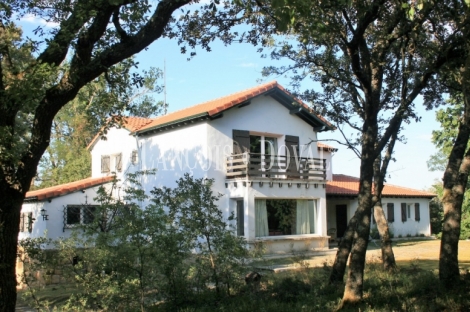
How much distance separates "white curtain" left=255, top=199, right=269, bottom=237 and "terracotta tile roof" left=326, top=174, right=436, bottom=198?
20.3 feet

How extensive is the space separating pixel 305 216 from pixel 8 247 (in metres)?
17.9

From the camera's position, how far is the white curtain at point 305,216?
22906mm

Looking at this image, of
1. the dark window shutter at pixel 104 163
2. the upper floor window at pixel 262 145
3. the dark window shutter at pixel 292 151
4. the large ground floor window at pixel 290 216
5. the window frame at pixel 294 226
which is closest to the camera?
the window frame at pixel 294 226

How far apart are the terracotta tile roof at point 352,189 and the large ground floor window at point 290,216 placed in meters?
3.33

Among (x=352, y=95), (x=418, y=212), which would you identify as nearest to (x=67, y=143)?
(x=418, y=212)

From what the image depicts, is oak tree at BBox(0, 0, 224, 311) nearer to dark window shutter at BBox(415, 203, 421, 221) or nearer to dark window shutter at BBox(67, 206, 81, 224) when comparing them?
dark window shutter at BBox(67, 206, 81, 224)

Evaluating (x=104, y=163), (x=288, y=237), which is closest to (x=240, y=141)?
(x=288, y=237)

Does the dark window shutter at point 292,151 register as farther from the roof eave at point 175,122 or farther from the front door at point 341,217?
the front door at point 341,217

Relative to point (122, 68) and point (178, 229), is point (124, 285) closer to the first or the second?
point (178, 229)

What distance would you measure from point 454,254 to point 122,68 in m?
7.00

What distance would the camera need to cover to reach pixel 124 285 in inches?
309

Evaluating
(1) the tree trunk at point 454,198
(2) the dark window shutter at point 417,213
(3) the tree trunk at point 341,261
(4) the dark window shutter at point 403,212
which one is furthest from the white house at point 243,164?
(1) the tree trunk at point 454,198

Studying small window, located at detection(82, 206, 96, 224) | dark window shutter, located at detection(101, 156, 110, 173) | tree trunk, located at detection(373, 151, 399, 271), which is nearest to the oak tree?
small window, located at detection(82, 206, 96, 224)

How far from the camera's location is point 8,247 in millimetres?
6566
